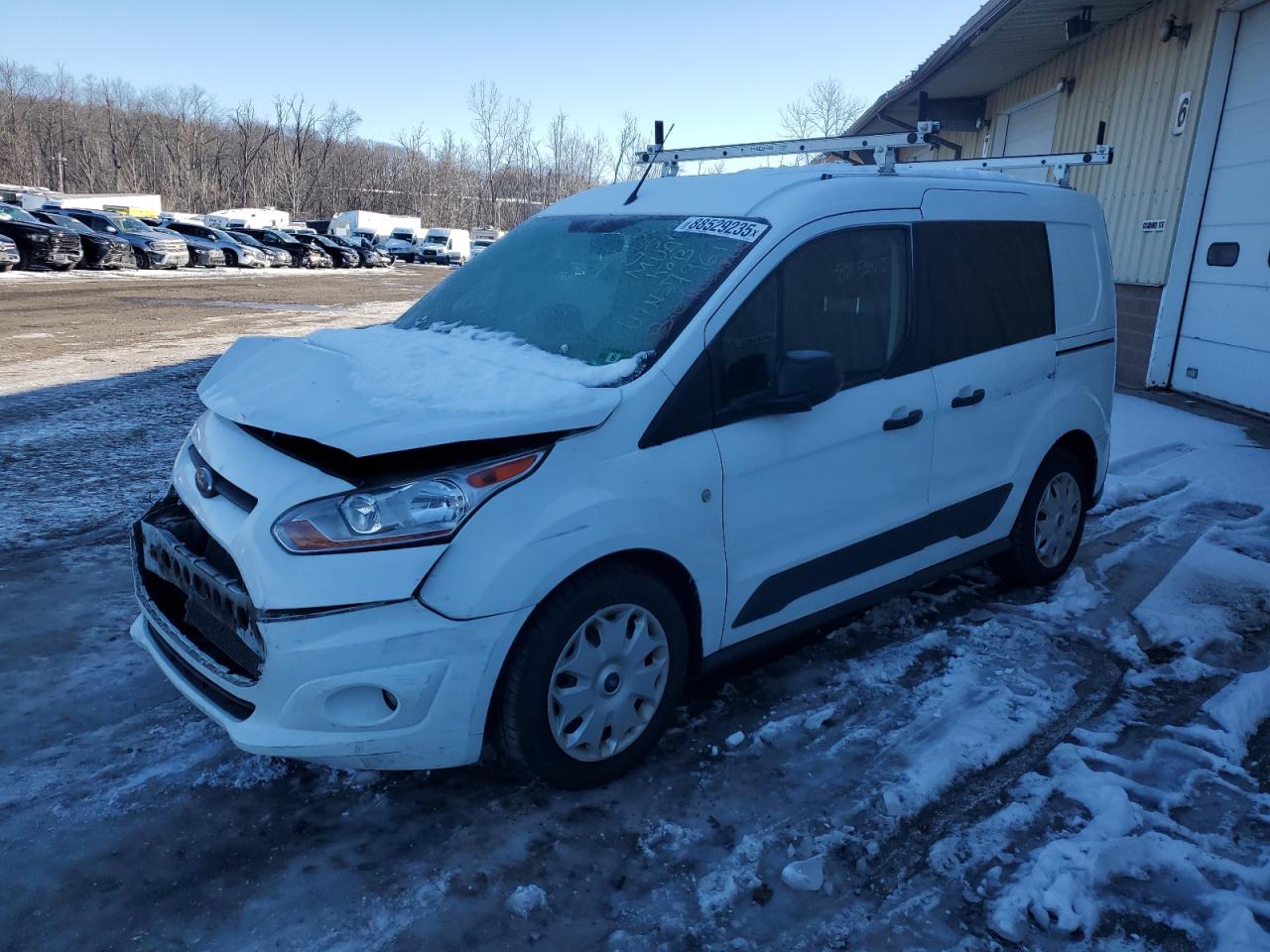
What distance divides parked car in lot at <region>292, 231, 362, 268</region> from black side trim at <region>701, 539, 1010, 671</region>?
137 feet

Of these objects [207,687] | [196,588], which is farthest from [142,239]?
[207,687]

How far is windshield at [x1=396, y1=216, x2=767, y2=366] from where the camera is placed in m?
3.12

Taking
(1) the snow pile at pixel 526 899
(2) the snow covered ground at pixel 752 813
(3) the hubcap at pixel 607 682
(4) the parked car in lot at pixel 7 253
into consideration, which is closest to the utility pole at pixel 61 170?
(4) the parked car in lot at pixel 7 253

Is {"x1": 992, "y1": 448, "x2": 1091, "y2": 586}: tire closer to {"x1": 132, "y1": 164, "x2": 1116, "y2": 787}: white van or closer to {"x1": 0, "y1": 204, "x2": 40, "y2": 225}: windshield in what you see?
{"x1": 132, "y1": 164, "x2": 1116, "y2": 787}: white van

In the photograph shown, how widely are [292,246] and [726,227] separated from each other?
4066 centimetres

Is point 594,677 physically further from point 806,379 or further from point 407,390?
point 806,379

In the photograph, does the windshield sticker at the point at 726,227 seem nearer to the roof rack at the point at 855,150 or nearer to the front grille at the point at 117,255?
the roof rack at the point at 855,150

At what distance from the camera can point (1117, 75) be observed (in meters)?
11.2

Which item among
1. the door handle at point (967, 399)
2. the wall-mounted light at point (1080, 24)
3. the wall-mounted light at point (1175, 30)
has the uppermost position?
the wall-mounted light at point (1080, 24)

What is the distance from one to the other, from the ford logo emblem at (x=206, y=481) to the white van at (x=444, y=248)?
175 ft

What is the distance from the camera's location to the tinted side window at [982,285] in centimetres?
380

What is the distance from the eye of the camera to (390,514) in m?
2.50

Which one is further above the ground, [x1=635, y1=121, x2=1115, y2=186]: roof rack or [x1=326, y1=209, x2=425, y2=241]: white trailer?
[x1=635, y1=121, x2=1115, y2=186]: roof rack

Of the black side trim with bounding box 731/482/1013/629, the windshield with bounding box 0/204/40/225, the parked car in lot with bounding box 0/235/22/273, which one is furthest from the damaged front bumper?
the windshield with bounding box 0/204/40/225
